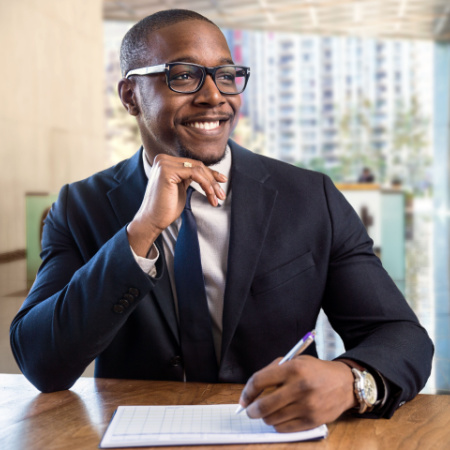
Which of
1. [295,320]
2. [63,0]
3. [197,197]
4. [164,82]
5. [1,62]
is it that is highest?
[63,0]

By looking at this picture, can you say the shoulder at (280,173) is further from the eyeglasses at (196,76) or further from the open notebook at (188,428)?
the open notebook at (188,428)

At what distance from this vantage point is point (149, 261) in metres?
1.27

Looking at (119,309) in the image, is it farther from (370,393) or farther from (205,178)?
(370,393)

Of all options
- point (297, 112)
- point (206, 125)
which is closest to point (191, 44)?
point (206, 125)

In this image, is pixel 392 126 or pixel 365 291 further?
pixel 392 126

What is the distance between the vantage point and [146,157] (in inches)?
65.2

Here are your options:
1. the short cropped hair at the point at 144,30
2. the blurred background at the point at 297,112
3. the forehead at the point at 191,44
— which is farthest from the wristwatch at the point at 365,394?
the blurred background at the point at 297,112

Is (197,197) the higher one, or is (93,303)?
(197,197)

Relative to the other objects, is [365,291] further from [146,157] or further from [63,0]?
[63,0]

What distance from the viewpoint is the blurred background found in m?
7.95

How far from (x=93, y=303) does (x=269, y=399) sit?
46 cm

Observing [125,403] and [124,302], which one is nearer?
[125,403]

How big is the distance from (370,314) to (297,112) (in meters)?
27.4

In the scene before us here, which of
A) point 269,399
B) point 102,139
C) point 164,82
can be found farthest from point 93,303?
point 102,139
